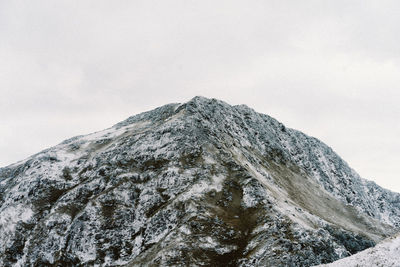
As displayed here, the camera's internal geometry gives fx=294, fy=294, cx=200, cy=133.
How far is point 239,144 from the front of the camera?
109188 millimetres

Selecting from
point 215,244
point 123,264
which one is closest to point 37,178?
point 123,264

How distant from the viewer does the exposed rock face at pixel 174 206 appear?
55.2m

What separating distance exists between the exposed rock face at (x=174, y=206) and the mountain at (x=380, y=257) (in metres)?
17.8

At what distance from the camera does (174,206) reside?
2635 inches

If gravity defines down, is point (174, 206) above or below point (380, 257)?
above

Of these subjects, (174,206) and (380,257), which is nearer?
(380,257)

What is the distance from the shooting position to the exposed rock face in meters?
55.2

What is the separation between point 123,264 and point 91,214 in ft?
53.7

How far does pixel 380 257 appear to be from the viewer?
30422 mm

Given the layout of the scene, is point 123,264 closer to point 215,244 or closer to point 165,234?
point 165,234

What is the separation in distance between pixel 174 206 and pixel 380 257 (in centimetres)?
4412

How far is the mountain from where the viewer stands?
29.6 m

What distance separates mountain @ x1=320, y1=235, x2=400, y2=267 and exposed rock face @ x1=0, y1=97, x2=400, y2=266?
1776 cm

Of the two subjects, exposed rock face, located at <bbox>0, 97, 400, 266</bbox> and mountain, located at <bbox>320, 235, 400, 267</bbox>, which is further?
exposed rock face, located at <bbox>0, 97, 400, 266</bbox>
